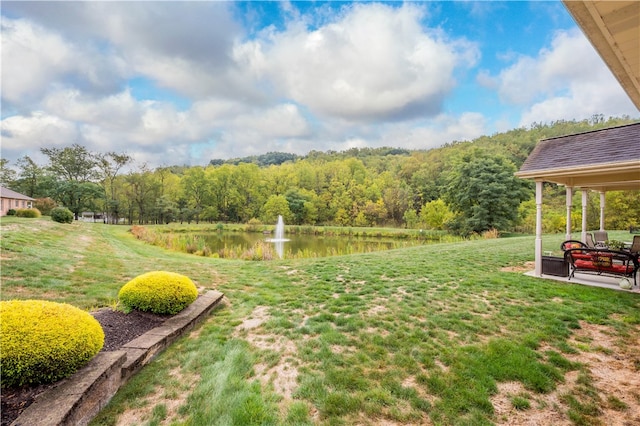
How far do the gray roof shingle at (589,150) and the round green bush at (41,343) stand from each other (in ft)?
25.7

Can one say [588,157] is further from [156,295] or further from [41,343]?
[41,343]

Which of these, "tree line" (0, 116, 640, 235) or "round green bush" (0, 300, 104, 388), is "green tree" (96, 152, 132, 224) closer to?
"tree line" (0, 116, 640, 235)

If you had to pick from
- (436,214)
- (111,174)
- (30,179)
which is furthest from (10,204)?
(436,214)

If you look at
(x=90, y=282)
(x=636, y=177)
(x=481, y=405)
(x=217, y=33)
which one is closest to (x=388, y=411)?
(x=481, y=405)

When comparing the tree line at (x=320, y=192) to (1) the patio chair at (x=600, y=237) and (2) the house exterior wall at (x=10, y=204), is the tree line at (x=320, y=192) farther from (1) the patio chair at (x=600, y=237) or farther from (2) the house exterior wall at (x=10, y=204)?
(1) the patio chair at (x=600, y=237)

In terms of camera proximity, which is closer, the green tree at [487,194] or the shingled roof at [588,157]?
the shingled roof at [588,157]

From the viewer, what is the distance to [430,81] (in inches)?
544

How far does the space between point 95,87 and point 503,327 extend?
12362mm

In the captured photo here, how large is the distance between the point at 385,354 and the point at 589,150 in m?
6.51

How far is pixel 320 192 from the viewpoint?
133 ft

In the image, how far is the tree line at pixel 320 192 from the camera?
18.9 metres

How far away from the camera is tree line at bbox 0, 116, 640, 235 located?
Answer: 62.1ft

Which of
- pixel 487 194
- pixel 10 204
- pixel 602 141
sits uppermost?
pixel 602 141

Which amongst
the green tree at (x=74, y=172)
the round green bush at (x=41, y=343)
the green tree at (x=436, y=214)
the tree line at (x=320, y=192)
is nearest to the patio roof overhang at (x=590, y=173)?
the round green bush at (x=41, y=343)
